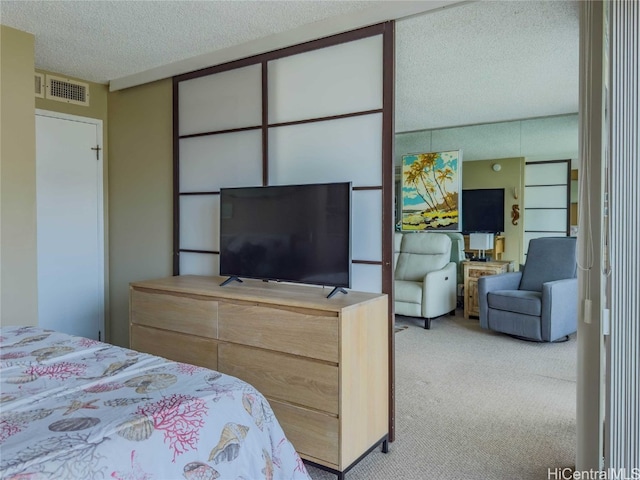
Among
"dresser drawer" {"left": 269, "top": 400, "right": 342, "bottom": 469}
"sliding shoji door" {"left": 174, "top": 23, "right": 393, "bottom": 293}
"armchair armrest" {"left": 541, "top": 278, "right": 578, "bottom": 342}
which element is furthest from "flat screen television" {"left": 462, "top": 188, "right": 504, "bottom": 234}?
"dresser drawer" {"left": 269, "top": 400, "right": 342, "bottom": 469}

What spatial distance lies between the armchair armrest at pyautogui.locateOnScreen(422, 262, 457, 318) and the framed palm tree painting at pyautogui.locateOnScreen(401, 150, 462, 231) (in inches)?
28.2

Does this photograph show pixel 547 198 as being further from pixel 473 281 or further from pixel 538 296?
pixel 538 296

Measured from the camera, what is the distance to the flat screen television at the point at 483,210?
6949mm

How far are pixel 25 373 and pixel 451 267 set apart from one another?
4.86m

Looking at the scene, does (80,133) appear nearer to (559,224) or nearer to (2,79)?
(2,79)

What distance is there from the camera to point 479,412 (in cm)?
288

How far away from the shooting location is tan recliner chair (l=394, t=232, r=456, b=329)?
16.9ft

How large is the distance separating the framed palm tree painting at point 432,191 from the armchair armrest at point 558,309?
69.6 inches

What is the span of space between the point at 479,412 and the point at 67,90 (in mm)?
4136

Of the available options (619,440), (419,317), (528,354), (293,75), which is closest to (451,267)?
(419,317)

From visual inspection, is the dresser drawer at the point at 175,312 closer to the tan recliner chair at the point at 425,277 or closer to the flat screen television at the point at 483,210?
the tan recliner chair at the point at 425,277

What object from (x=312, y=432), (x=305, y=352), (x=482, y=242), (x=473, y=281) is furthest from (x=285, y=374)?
(x=482, y=242)

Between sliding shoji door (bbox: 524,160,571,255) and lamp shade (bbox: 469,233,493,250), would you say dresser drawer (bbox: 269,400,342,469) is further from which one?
sliding shoji door (bbox: 524,160,571,255)

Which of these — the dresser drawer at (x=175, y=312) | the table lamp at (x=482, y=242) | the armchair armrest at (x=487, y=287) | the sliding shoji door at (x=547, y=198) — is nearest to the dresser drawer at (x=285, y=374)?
the dresser drawer at (x=175, y=312)
